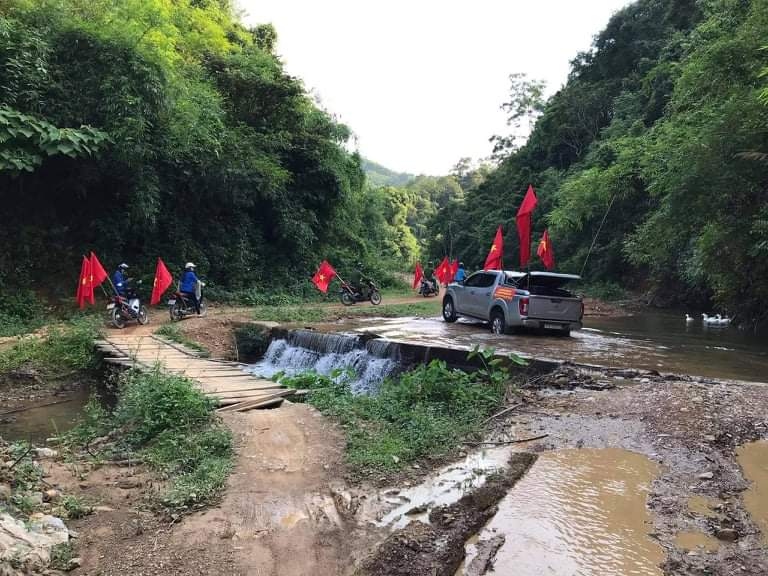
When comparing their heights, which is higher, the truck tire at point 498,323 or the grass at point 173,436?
the truck tire at point 498,323

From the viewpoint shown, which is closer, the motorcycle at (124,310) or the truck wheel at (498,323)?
the truck wheel at (498,323)

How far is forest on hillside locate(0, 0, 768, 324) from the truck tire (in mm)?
4936

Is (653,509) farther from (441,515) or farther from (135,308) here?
(135,308)

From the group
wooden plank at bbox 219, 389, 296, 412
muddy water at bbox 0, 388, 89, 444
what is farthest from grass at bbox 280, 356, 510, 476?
muddy water at bbox 0, 388, 89, 444

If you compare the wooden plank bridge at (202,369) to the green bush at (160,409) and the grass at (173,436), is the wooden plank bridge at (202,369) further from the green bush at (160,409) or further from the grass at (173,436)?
the grass at (173,436)

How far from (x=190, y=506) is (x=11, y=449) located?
106 inches

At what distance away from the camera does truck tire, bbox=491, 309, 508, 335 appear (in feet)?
41.6

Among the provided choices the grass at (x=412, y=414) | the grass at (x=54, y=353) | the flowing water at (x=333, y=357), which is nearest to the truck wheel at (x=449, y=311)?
the flowing water at (x=333, y=357)

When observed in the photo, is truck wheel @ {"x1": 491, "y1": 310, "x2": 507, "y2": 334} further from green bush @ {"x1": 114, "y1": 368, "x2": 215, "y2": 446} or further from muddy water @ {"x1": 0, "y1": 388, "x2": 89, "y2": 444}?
muddy water @ {"x1": 0, "y1": 388, "x2": 89, "y2": 444}

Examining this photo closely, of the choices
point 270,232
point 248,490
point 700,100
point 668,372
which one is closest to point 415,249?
point 270,232

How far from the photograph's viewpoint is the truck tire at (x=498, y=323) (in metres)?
12.7

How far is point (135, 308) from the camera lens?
1419 centimetres

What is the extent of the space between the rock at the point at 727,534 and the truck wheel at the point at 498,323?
A: 9.03 meters

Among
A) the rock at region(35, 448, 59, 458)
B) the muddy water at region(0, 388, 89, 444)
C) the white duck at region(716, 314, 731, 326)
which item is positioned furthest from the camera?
the white duck at region(716, 314, 731, 326)
